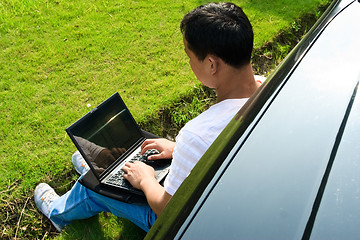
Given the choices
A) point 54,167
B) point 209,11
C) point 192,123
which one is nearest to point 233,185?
point 192,123

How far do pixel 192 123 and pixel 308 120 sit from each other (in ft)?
1.86

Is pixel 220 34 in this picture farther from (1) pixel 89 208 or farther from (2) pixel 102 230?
(2) pixel 102 230

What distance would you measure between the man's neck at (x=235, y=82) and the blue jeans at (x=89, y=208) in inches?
31.5

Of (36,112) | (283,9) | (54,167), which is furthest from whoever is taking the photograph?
(283,9)

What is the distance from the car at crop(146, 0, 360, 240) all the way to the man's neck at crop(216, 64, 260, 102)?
0.31 meters

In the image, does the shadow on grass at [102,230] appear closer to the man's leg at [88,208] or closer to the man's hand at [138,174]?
the man's leg at [88,208]

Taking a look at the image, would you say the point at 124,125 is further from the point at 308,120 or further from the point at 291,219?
the point at 291,219

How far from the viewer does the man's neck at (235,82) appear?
1.79 m

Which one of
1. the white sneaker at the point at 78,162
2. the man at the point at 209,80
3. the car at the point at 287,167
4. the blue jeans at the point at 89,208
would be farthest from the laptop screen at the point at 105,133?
the car at the point at 287,167

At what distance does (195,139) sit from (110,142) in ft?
3.22

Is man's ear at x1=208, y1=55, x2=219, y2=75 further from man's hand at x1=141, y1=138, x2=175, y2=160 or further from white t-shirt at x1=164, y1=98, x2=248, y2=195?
man's hand at x1=141, y1=138, x2=175, y2=160

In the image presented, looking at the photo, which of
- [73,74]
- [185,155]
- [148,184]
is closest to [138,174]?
[148,184]

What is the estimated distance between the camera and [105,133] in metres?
2.37

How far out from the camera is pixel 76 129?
7.22 feet
